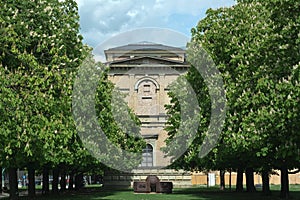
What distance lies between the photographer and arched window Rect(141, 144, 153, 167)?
78000 millimetres

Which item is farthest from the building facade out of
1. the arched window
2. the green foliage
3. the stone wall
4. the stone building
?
the green foliage

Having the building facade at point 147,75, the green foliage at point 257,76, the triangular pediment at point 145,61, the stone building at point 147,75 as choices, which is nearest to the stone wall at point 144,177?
the stone building at point 147,75

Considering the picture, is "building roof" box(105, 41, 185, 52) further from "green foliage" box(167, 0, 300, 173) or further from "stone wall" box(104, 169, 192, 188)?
"green foliage" box(167, 0, 300, 173)

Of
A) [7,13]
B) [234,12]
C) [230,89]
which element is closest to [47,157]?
[7,13]

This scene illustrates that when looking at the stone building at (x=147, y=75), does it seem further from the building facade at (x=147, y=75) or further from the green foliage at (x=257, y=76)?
the green foliage at (x=257, y=76)

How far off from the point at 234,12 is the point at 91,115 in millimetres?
11906

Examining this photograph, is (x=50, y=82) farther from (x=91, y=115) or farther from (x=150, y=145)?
(x=150, y=145)

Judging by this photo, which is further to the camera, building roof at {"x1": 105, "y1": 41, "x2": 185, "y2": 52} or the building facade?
the building facade

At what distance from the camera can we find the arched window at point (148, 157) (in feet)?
256

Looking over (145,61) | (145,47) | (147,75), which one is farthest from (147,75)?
(145,47)

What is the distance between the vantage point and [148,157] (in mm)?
79375

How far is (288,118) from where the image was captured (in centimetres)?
2228

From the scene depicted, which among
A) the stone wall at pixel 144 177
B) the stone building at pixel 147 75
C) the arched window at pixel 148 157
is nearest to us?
the stone wall at pixel 144 177

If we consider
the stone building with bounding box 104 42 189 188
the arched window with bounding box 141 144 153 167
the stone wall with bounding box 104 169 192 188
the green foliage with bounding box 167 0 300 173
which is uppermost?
the stone building with bounding box 104 42 189 188
